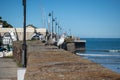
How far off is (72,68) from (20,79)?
261 cm

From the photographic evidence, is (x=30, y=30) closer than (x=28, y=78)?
No

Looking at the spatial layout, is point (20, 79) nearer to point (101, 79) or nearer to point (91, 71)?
point (91, 71)

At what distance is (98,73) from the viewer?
777 centimetres

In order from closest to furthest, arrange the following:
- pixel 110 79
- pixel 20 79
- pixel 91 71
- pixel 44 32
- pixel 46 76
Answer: pixel 110 79 → pixel 46 76 → pixel 91 71 → pixel 20 79 → pixel 44 32

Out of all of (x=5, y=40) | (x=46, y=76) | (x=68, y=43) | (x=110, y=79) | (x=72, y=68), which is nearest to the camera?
(x=110, y=79)

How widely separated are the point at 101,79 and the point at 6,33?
76.8 metres

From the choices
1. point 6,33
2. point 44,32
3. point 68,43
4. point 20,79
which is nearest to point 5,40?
point 6,33

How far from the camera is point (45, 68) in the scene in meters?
8.99

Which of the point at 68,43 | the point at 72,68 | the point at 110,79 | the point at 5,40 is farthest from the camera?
the point at 68,43

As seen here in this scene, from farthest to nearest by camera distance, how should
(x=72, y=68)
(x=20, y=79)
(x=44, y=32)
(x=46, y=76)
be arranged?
(x=44, y=32) → (x=20, y=79) → (x=72, y=68) → (x=46, y=76)

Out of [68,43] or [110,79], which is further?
[68,43]

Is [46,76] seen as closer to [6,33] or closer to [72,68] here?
[72,68]

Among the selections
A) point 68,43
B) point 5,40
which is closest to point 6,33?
point 5,40

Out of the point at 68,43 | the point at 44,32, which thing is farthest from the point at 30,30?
the point at 68,43
